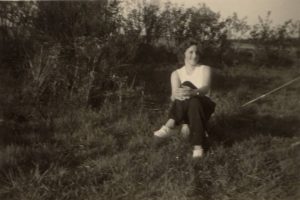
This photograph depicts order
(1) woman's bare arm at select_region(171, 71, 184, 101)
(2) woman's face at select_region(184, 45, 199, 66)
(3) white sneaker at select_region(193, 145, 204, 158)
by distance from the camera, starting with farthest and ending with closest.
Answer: (2) woman's face at select_region(184, 45, 199, 66), (1) woman's bare arm at select_region(171, 71, 184, 101), (3) white sneaker at select_region(193, 145, 204, 158)

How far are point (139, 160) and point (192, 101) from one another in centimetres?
64

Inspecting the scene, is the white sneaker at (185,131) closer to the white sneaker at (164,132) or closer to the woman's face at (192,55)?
the white sneaker at (164,132)

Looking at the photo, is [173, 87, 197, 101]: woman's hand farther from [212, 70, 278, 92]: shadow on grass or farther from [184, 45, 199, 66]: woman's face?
[212, 70, 278, 92]: shadow on grass

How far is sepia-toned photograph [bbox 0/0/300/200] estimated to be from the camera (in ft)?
9.00

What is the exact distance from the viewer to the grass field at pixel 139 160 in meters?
2.65

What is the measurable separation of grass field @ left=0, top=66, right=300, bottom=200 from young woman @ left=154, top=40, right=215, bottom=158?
0.38 feet

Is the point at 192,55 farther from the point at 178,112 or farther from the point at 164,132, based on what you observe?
the point at 164,132

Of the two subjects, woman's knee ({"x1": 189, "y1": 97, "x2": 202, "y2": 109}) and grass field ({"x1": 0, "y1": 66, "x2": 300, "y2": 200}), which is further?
woman's knee ({"x1": 189, "y1": 97, "x2": 202, "y2": 109})

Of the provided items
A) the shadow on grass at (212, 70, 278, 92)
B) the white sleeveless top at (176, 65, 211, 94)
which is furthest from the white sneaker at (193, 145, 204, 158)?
the shadow on grass at (212, 70, 278, 92)

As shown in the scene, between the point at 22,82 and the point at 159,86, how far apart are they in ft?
5.38

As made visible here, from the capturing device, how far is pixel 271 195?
2646mm

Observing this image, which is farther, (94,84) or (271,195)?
(94,84)

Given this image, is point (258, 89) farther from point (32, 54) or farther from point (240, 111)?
point (32, 54)

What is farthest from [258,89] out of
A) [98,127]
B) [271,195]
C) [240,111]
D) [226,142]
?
[271,195]
